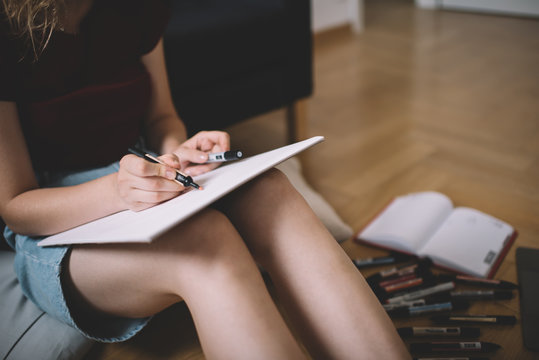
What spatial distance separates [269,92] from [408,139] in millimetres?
489

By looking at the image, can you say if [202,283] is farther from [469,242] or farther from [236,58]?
[236,58]

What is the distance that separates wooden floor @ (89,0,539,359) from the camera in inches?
38.2

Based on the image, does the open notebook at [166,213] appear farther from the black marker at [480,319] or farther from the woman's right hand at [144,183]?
the black marker at [480,319]

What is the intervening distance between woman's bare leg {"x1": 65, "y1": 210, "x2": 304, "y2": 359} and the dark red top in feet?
0.70

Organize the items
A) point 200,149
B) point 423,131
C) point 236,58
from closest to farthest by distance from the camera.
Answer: point 200,149 → point 236,58 → point 423,131

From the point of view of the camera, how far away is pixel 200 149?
2.19 ft

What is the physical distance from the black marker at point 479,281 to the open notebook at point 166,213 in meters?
0.51

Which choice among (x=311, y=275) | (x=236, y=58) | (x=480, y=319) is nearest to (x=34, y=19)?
(x=311, y=275)

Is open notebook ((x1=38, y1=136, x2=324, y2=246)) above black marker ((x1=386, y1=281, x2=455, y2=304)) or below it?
above

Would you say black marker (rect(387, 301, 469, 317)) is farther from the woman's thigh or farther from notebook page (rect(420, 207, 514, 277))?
the woman's thigh

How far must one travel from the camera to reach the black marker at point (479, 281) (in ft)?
2.75

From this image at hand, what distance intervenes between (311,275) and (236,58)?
0.86 m

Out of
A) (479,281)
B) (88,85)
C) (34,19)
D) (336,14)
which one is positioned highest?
(34,19)

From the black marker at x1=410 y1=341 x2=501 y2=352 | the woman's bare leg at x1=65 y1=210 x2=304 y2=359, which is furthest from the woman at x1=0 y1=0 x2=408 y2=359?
the black marker at x1=410 y1=341 x2=501 y2=352
